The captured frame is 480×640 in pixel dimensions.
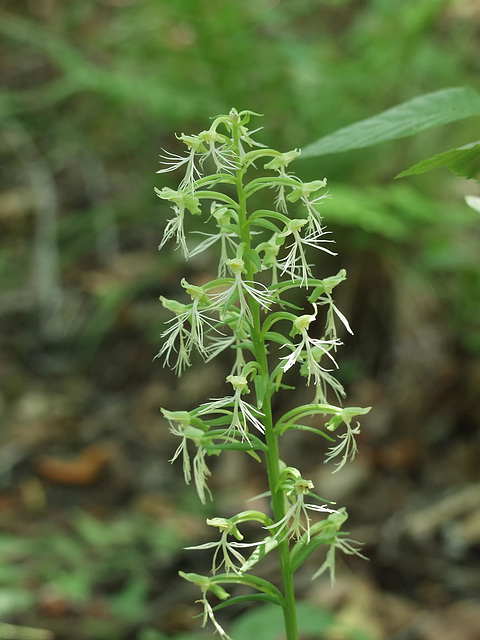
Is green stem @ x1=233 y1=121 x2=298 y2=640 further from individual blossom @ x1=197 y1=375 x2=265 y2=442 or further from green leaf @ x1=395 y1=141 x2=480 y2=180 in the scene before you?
green leaf @ x1=395 y1=141 x2=480 y2=180

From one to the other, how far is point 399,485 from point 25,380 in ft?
10.3

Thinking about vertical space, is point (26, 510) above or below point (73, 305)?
below

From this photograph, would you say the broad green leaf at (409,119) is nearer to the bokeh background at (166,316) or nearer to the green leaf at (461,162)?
the green leaf at (461,162)

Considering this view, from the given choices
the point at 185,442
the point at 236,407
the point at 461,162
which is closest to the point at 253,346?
the point at 236,407

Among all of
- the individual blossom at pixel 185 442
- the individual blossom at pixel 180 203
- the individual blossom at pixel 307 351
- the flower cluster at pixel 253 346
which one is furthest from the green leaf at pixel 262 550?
the individual blossom at pixel 180 203

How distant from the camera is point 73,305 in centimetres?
601

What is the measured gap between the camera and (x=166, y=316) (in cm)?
538

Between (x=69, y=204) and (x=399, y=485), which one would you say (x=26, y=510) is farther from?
(x=69, y=204)

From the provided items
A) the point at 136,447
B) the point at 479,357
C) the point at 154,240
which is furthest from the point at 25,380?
the point at 479,357

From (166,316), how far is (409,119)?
13.8 feet

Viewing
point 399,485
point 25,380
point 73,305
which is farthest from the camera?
point 73,305

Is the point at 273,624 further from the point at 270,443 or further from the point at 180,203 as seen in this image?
the point at 180,203

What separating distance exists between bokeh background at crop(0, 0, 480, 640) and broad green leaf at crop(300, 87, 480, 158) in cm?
165

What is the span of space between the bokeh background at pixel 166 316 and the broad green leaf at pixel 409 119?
5.41 feet
